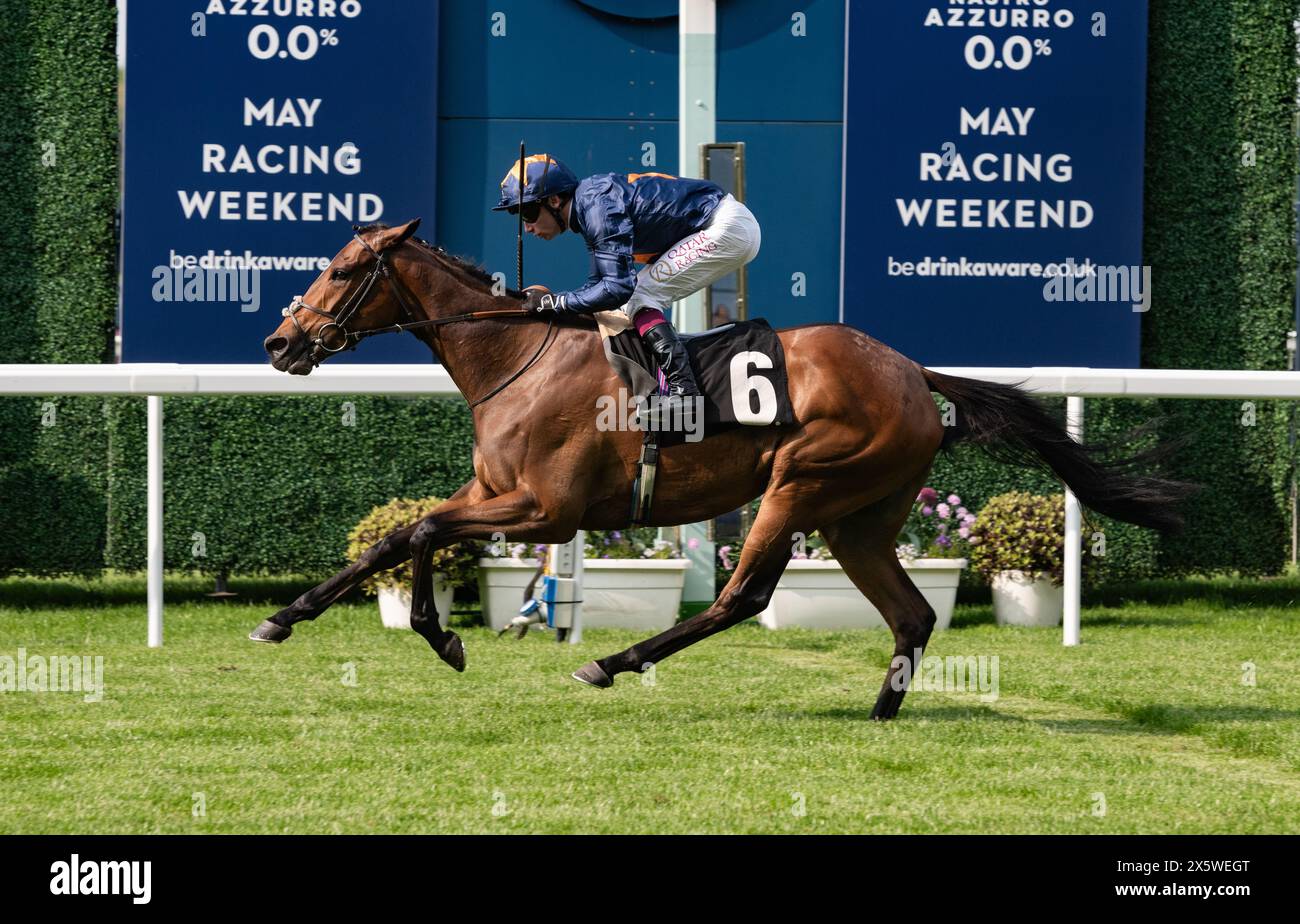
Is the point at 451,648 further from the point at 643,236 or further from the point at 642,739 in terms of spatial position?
the point at 643,236

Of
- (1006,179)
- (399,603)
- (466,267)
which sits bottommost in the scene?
(399,603)

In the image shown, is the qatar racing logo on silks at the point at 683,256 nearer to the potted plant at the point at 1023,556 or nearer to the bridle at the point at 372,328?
the bridle at the point at 372,328

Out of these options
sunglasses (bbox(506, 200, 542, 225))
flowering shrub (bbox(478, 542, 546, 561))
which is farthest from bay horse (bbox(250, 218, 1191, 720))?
flowering shrub (bbox(478, 542, 546, 561))

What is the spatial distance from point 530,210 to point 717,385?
0.79 metres

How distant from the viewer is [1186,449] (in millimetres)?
8516

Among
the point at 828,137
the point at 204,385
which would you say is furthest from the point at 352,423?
the point at 828,137

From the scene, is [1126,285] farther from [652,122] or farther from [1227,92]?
[652,122]

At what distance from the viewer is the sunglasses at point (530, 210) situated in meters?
4.99

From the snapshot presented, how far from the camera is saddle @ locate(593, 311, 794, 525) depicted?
4910 millimetres

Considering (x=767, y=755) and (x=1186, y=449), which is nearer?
(x=767, y=755)

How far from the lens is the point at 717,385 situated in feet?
16.2

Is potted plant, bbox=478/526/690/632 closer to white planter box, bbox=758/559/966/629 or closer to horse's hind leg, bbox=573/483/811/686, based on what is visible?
white planter box, bbox=758/559/966/629

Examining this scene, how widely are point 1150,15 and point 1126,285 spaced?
4.73 feet

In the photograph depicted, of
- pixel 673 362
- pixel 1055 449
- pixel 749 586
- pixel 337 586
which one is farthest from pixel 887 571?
pixel 337 586
